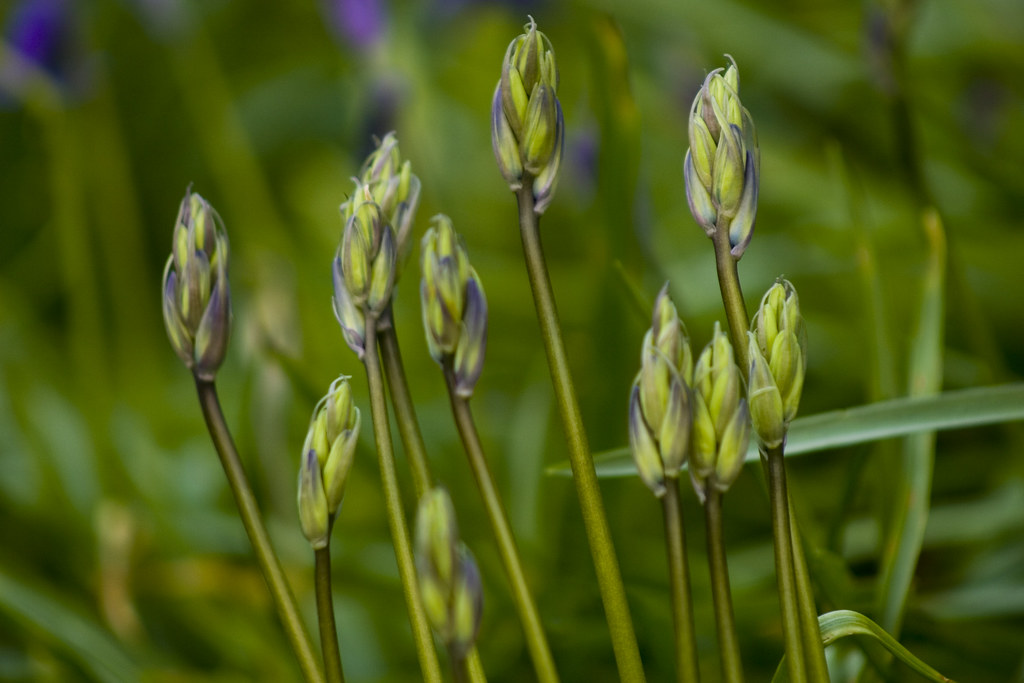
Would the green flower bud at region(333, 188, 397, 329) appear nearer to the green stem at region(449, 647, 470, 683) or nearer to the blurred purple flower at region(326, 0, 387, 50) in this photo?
the green stem at region(449, 647, 470, 683)

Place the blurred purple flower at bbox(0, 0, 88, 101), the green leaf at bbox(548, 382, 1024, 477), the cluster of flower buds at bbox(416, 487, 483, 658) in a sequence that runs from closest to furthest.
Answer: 1. the cluster of flower buds at bbox(416, 487, 483, 658)
2. the green leaf at bbox(548, 382, 1024, 477)
3. the blurred purple flower at bbox(0, 0, 88, 101)

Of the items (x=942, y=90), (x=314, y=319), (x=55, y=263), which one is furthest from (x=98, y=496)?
(x=942, y=90)

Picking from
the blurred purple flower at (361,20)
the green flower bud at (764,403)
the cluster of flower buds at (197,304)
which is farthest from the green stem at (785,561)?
the blurred purple flower at (361,20)

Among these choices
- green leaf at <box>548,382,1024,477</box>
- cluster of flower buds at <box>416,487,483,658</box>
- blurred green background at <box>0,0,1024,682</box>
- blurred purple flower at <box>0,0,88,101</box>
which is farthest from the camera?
blurred purple flower at <box>0,0,88,101</box>

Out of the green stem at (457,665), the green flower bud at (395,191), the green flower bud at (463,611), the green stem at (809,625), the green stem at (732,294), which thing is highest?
the green flower bud at (395,191)

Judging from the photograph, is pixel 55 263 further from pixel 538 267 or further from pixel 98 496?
pixel 538 267

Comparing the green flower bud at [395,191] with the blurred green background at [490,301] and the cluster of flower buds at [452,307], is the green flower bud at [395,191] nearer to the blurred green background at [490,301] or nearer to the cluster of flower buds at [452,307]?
the cluster of flower buds at [452,307]


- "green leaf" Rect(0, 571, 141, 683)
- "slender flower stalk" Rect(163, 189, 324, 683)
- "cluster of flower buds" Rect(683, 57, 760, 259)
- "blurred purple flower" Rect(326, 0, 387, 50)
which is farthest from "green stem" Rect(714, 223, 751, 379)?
"blurred purple flower" Rect(326, 0, 387, 50)
